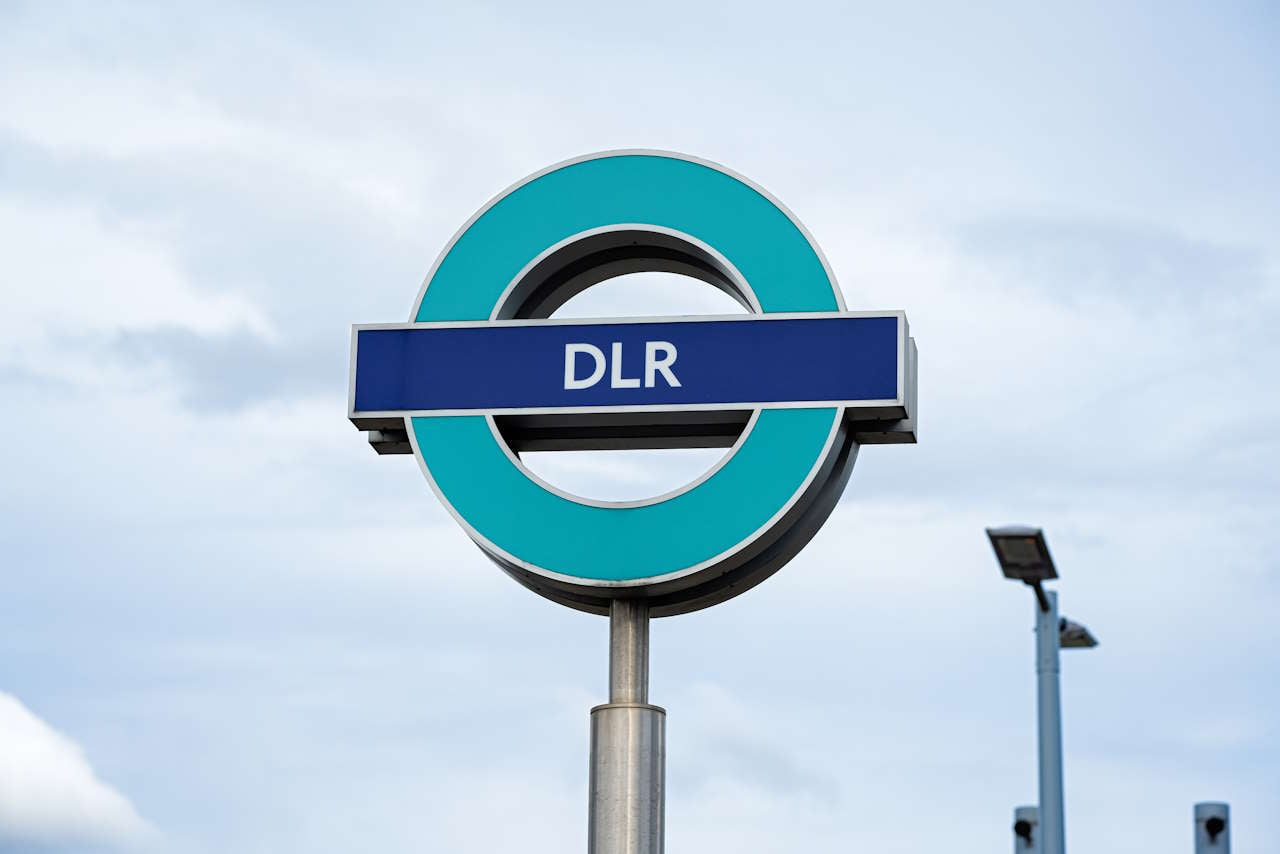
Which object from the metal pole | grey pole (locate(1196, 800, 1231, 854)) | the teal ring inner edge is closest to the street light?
the metal pole

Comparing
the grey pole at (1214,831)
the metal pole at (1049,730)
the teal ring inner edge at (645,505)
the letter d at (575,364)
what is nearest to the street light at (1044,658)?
the metal pole at (1049,730)

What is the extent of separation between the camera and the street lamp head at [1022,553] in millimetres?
14500

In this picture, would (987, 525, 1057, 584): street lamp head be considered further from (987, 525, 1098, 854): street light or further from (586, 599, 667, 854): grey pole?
(586, 599, 667, 854): grey pole

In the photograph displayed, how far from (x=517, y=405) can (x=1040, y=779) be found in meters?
7.07

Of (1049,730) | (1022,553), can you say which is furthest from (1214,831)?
(1022,553)

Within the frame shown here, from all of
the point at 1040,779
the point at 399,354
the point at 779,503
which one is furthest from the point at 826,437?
the point at 1040,779

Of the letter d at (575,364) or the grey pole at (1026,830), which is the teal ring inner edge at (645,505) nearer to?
the letter d at (575,364)

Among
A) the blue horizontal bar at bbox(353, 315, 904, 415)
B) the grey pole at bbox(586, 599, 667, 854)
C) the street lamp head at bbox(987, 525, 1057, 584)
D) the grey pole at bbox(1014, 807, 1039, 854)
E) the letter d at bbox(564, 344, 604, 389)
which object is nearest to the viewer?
the grey pole at bbox(586, 599, 667, 854)

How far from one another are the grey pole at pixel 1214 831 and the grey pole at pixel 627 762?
724cm

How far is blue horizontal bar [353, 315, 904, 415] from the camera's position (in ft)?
29.5

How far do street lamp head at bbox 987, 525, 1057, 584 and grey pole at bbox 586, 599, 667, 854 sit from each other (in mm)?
5988

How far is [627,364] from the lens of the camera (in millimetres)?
9133

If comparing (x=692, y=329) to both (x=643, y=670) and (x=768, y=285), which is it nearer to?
(x=768, y=285)

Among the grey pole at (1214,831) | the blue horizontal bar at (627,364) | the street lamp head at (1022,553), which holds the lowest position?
the grey pole at (1214,831)
